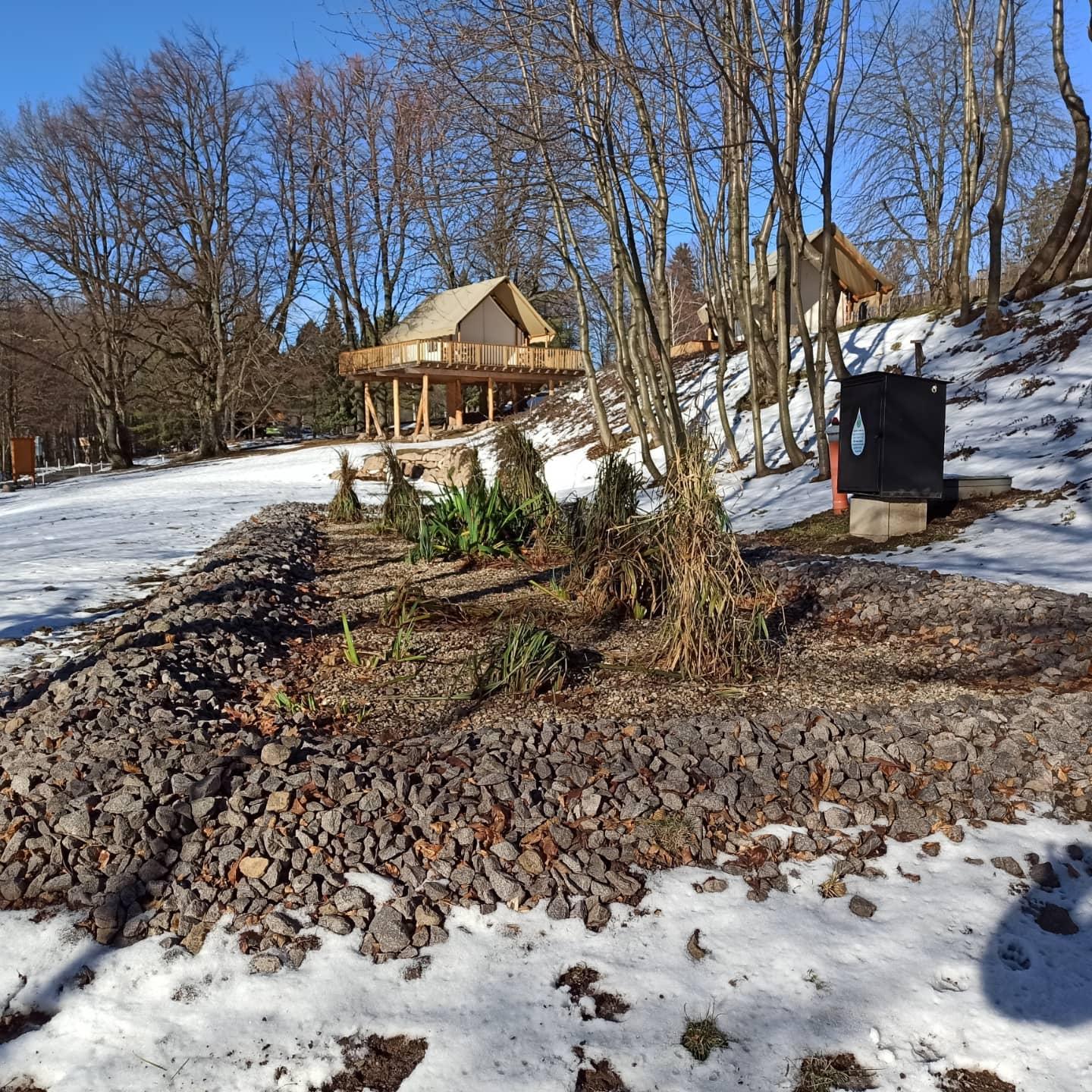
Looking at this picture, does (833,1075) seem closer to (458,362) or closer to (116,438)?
(458,362)

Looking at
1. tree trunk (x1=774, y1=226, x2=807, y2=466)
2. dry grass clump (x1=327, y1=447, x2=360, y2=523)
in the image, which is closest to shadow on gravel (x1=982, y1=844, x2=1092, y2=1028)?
tree trunk (x1=774, y1=226, x2=807, y2=466)

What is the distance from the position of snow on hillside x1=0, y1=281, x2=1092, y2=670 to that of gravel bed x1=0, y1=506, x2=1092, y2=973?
1.47 m

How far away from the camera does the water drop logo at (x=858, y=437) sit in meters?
6.09

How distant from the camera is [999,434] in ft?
26.9

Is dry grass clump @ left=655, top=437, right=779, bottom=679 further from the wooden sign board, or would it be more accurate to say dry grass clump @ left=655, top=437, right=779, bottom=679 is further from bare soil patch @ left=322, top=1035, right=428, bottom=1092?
the wooden sign board

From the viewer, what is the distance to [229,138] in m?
26.2

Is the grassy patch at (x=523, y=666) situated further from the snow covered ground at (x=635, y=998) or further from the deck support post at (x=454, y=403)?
the deck support post at (x=454, y=403)

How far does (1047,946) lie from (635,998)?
3.36 feet

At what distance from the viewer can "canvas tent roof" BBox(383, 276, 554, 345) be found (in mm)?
24875

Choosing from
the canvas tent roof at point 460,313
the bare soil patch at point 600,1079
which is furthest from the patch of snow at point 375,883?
the canvas tent roof at point 460,313

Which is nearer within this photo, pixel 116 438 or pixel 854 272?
pixel 854 272

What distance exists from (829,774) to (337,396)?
35.8 meters

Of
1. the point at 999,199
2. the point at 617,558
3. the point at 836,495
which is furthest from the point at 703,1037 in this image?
the point at 999,199

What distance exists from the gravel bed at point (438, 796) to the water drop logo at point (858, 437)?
293 cm
